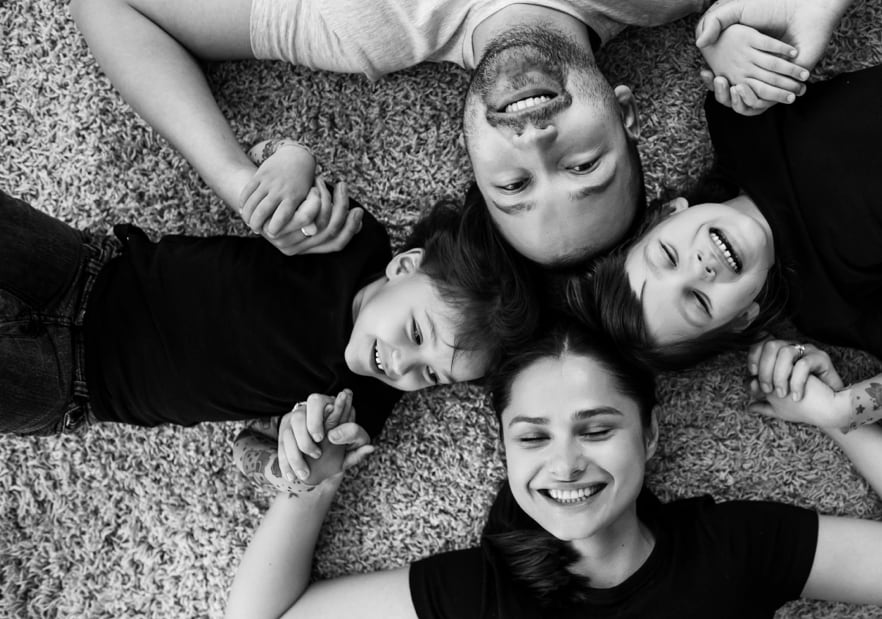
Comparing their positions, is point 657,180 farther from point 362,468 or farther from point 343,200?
point 362,468

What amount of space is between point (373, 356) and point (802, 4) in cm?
80

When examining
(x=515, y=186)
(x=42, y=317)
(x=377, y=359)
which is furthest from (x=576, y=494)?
(x=42, y=317)

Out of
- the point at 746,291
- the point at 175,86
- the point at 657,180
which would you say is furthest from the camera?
the point at 657,180

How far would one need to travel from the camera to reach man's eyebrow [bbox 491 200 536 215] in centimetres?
104

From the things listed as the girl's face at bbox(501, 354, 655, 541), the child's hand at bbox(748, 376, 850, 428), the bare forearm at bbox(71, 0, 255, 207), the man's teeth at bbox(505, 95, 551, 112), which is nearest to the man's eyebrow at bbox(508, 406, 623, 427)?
the girl's face at bbox(501, 354, 655, 541)

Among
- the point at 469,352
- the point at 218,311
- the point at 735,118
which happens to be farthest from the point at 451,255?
the point at 735,118

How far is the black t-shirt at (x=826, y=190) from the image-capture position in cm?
114

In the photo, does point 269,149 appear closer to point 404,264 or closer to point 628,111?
point 404,264

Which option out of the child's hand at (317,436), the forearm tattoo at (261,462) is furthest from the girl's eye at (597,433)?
the forearm tattoo at (261,462)

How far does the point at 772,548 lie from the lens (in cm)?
121

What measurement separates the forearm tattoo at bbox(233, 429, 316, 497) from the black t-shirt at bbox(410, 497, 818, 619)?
24 cm

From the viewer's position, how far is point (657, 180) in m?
1.32

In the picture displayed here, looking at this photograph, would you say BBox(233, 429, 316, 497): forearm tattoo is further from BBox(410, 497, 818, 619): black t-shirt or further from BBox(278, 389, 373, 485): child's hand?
BBox(410, 497, 818, 619): black t-shirt

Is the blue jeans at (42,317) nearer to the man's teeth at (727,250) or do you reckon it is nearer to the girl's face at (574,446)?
the girl's face at (574,446)
